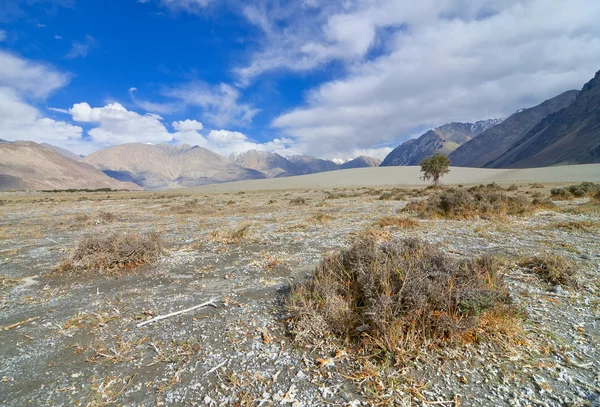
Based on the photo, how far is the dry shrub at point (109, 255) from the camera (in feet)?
28.5

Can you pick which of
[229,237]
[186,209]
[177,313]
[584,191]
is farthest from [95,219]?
[584,191]

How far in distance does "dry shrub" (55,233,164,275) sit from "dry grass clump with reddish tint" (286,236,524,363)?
6.25m

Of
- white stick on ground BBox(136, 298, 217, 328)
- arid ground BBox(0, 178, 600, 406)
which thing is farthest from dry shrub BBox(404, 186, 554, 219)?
white stick on ground BBox(136, 298, 217, 328)

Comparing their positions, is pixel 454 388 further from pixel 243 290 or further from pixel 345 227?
pixel 345 227

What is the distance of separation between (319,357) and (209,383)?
1675 millimetres

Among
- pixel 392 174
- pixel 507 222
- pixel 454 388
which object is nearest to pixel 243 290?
pixel 454 388

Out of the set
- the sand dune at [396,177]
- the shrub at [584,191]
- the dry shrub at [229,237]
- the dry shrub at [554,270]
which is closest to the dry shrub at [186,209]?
the dry shrub at [229,237]

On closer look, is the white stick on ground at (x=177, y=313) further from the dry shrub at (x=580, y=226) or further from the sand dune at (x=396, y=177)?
the sand dune at (x=396, y=177)

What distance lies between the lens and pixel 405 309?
457 cm

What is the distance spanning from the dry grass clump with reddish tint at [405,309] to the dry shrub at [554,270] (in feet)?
6.11

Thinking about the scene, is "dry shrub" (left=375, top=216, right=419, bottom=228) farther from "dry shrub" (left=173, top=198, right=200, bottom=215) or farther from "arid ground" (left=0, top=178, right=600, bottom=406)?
"dry shrub" (left=173, top=198, right=200, bottom=215)

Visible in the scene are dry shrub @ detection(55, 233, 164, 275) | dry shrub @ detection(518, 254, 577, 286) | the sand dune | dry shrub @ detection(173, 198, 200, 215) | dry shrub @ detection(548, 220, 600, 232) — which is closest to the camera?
dry shrub @ detection(518, 254, 577, 286)

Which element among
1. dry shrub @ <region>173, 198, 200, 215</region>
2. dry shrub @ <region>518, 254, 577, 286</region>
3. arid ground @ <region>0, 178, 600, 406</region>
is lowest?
arid ground @ <region>0, 178, 600, 406</region>

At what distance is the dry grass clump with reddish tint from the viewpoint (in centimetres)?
432
